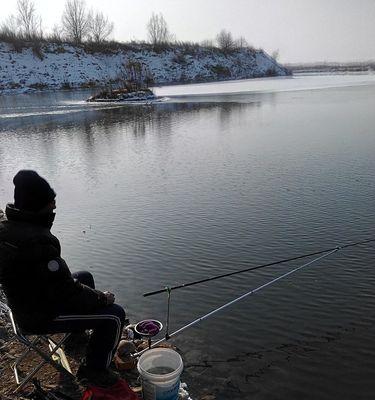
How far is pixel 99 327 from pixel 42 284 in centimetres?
64

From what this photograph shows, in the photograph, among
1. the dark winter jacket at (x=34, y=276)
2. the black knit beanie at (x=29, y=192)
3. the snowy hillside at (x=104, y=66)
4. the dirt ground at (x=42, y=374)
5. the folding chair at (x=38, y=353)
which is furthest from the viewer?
the snowy hillside at (x=104, y=66)

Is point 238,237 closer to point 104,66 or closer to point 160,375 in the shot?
point 160,375

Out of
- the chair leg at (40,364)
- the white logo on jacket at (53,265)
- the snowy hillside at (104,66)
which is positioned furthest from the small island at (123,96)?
the white logo on jacket at (53,265)

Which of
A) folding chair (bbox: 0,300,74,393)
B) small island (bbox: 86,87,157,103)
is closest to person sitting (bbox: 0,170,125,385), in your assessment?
folding chair (bbox: 0,300,74,393)

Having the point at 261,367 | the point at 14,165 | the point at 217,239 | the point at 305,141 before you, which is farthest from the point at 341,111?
the point at 261,367

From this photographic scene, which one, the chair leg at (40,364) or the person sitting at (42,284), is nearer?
the person sitting at (42,284)

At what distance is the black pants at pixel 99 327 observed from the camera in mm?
3895

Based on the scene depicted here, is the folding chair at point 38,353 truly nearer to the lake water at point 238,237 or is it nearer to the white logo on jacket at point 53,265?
the white logo on jacket at point 53,265

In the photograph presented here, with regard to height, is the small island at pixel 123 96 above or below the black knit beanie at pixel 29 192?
above

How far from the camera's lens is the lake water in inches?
207

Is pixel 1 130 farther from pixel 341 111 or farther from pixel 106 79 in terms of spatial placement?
pixel 106 79

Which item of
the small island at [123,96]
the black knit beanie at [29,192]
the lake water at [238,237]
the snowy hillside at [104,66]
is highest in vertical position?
the snowy hillside at [104,66]

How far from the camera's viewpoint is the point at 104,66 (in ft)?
273

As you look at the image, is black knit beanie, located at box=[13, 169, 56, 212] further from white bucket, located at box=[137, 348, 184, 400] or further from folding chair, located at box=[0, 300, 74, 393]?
white bucket, located at box=[137, 348, 184, 400]
